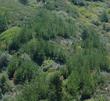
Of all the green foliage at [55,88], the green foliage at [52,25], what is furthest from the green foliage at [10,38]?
the green foliage at [55,88]

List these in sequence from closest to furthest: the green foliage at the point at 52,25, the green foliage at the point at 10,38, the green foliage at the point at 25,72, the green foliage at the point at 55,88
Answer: the green foliage at the point at 55,88, the green foliage at the point at 25,72, the green foliage at the point at 10,38, the green foliage at the point at 52,25

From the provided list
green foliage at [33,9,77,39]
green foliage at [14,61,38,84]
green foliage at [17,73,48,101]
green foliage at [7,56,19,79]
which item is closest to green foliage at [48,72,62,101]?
green foliage at [17,73,48,101]

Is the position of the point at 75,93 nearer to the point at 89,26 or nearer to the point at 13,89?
the point at 13,89

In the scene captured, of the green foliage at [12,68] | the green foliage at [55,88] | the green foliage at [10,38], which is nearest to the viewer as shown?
the green foliage at [55,88]

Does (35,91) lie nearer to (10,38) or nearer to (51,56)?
(51,56)

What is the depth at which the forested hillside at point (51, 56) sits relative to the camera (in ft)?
170

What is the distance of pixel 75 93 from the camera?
169ft

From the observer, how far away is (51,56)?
6228 centimetres

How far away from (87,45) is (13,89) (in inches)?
615

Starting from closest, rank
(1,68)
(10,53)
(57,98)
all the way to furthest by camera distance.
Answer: (57,98)
(1,68)
(10,53)

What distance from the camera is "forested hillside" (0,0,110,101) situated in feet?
170

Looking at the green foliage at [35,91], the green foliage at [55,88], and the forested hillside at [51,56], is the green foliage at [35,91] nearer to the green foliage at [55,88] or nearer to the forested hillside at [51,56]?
the forested hillside at [51,56]

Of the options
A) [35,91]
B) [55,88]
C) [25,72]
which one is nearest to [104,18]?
[25,72]

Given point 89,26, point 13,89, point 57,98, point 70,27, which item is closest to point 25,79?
point 13,89
